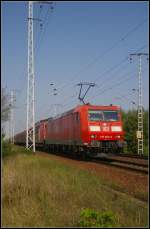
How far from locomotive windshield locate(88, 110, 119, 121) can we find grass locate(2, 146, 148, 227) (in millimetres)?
13413

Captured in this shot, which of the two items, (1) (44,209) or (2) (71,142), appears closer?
(1) (44,209)

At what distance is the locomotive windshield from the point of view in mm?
26156

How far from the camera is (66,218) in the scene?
7820 millimetres

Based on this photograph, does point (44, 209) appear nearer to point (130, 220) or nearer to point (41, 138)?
point (130, 220)

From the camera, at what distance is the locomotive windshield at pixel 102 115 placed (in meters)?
26.2

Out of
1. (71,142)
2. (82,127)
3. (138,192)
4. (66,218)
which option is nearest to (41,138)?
(71,142)

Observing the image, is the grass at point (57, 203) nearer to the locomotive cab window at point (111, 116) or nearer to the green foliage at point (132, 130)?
the locomotive cab window at point (111, 116)

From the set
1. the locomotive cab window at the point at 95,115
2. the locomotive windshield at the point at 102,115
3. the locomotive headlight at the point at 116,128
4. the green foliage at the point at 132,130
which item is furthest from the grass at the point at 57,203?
the green foliage at the point at 132,130

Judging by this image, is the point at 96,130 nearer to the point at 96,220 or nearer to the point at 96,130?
the point at 96,130

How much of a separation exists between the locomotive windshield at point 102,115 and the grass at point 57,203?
44.0 ft

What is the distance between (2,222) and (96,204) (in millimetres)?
2450

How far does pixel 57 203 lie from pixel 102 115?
17.5 metres

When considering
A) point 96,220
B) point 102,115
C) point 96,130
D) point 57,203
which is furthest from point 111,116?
point 96,220

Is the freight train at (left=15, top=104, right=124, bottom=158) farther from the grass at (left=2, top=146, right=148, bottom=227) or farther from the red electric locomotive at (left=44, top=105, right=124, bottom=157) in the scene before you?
the grass at (left=2, top=146, right=148, bottom=227)
